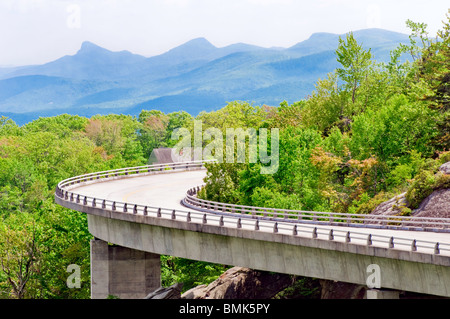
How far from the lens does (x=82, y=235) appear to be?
6222cm

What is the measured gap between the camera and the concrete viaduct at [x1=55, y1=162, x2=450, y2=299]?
31.0 meters

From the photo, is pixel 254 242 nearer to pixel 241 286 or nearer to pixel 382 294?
pixel 382 294

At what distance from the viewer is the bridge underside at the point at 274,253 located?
30438 millimetres

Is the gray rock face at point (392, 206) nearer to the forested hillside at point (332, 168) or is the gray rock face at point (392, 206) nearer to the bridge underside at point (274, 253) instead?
the forested hillside at point (332, 168)

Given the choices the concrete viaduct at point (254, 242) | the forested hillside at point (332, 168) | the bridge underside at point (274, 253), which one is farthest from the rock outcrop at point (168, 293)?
the forested hillside at point (332, 168)

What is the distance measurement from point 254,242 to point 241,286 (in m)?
12.7

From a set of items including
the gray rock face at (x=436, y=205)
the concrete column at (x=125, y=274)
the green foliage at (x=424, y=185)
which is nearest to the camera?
the gray rock face at (x=436, y=205)

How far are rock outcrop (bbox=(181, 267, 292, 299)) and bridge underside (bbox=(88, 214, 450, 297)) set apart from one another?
11.8ft

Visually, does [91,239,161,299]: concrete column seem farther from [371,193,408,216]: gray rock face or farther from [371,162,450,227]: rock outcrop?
Result: [371,162,450,227]: rock outcrop

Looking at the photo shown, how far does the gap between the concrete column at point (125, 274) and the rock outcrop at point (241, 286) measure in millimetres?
2768

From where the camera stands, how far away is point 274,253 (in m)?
36.3

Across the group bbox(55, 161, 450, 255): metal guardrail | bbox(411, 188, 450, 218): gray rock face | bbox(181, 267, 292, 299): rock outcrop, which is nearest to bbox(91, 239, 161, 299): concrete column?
bbox(181, 267, 292, 299): rock outcrop

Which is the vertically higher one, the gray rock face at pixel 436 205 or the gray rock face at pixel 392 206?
the gray rock face at pixel 436 205

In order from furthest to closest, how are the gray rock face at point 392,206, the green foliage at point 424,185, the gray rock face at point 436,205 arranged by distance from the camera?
the gray rock face at point 392,206, the green foliage at point 424,185, the gray rock face at point 436,205
